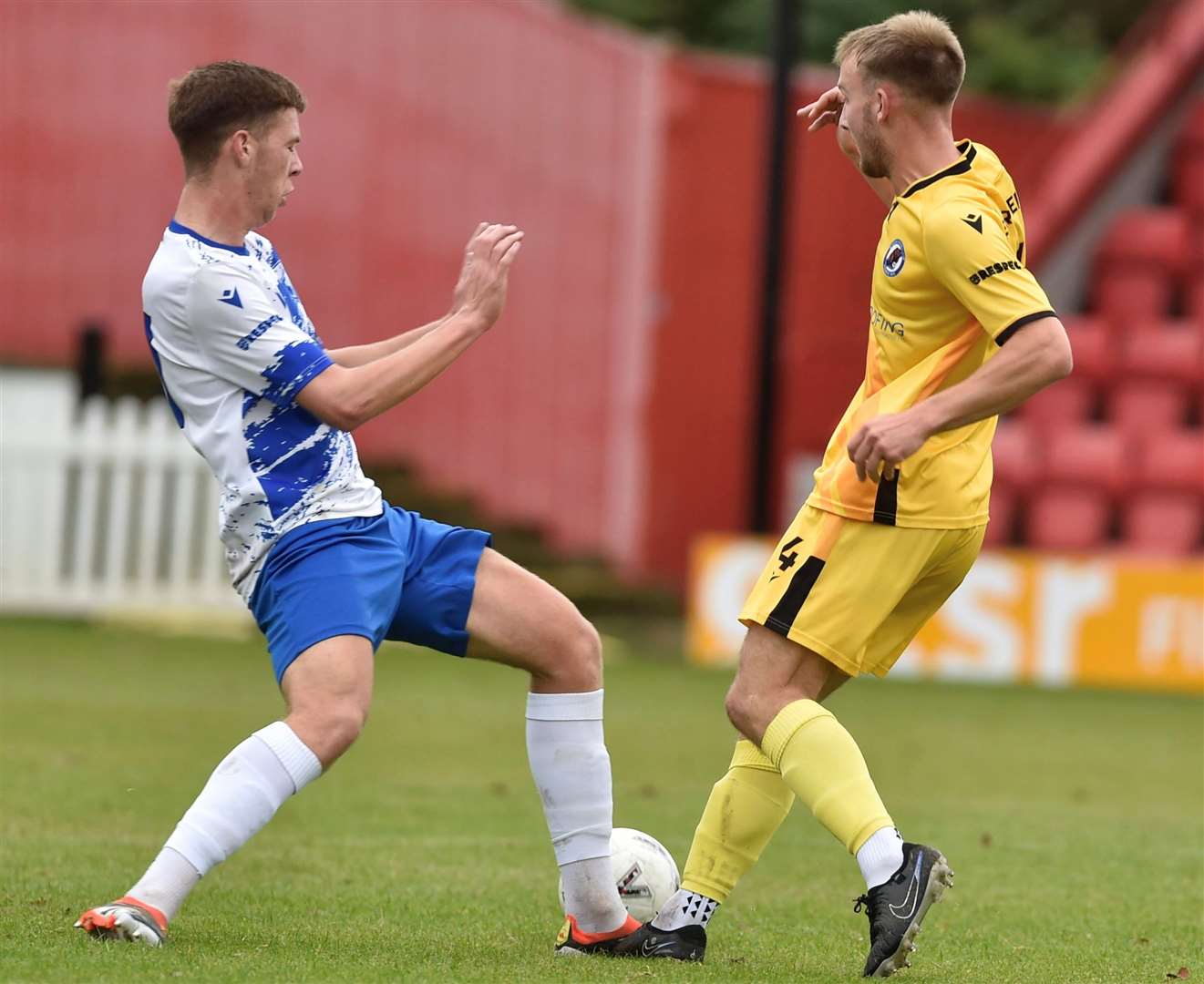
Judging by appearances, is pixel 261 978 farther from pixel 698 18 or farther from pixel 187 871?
pixel 698 18

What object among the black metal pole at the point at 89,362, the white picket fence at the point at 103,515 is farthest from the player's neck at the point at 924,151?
the black metal pole at the point at 89,362

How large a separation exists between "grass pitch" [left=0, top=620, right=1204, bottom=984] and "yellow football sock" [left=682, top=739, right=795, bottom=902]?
0.63 feet

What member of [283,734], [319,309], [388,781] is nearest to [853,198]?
[319,309]

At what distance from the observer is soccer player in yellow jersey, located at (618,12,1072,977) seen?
4445 mm

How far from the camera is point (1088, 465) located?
1622 centimetres

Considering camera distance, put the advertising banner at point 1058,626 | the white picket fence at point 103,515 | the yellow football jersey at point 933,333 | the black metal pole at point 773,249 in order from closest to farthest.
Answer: the yellow football jersey at point 933,333 → the advertising banner at point 1058,626 → the white picket fence at point 103,515 → the black metal pole at point 773,249

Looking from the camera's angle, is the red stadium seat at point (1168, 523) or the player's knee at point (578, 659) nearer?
the player's knee at point (578, 659)

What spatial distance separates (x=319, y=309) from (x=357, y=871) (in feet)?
37.5

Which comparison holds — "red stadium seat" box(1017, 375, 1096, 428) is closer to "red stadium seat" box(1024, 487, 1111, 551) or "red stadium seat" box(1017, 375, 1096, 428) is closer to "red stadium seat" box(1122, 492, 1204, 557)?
"red stadium seat" box(1024, 487, 1111, 551)

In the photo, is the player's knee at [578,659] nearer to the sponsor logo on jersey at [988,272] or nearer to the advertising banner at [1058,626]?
the sponsor logo on jersey at [988,272]

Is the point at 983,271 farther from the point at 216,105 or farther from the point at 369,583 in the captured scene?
the point at 216,105

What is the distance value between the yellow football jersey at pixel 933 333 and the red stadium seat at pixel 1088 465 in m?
11.7

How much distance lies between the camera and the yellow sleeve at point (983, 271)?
443cm

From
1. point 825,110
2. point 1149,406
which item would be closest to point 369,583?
point 825,110
